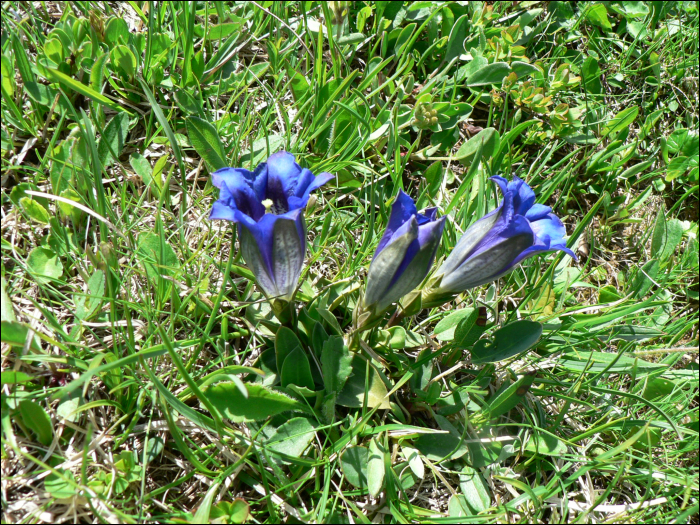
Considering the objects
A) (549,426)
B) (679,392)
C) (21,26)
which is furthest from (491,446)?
(21,26)

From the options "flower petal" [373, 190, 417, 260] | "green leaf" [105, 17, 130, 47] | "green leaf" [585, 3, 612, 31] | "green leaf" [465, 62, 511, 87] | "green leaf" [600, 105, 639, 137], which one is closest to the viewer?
"flower petal" [373, 190, 417, 260]

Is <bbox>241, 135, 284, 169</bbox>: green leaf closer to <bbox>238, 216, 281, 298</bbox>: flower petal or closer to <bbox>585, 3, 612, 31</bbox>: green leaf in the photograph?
<bbox>238, 216, 281, 298</bbox>: flower petal

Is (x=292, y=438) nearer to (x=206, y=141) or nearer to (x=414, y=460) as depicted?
(x=414, y=460)

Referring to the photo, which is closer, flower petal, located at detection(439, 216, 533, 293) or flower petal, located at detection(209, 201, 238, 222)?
flower petal, located at detection(209, 201, 238, 222)

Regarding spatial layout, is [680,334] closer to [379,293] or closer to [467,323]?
[467,323]

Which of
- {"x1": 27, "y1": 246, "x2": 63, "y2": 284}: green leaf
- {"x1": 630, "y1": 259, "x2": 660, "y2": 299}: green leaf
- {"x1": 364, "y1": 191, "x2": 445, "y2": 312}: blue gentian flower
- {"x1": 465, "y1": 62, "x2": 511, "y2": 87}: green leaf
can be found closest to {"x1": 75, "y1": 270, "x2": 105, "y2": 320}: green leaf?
{"x1": 27, "y1": 246, "x2": 63, "y2": 284}: green leaf

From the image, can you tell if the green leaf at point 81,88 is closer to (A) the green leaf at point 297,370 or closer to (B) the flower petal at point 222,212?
(B) the flower petal at point 222,212
